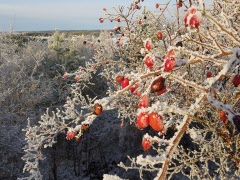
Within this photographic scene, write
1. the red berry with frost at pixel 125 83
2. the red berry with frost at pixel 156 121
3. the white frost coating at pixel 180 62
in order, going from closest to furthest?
the red berry with frost at pixel 156 121 < the white frost coating at pixel 180 62 < the red berry with frost at pixel 125 83

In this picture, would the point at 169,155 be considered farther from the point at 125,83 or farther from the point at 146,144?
the point at 125,83

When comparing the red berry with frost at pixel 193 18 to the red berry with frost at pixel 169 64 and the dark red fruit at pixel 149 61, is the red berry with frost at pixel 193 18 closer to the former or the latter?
the red berry with frost at pixel 169 64

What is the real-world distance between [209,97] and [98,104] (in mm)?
429

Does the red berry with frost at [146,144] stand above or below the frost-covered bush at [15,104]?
above

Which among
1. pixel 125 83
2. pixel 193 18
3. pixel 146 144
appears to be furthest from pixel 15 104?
pixel 193 18

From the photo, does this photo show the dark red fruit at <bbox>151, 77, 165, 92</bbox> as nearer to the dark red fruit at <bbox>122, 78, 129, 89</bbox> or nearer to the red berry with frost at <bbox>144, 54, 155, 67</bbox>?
the red berry with frost at <bbox>144, 54, 155, 67</bbox>

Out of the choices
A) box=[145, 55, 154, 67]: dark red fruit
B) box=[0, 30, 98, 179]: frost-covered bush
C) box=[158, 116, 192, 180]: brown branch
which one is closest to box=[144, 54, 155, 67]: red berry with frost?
box=[145, 55, 154, 67]: dark red fruit

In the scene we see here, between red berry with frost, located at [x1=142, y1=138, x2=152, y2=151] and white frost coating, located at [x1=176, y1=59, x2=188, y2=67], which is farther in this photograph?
red berry with frost, located at [x1=142, y1=138, x2=152, y2=151]

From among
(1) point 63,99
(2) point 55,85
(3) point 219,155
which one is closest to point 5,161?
(1) point 63,99

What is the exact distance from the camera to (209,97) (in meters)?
1.10

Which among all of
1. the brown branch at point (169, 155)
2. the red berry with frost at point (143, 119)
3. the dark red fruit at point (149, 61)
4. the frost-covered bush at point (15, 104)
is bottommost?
the frost-covered bush at point (15, 104)

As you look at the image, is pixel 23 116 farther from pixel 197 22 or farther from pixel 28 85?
pixel 197 22

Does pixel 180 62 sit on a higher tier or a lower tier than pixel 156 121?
higher

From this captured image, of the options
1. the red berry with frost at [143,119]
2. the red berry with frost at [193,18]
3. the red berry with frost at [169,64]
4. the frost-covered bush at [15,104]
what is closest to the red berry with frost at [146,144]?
the red berry with frost at [143,119]
